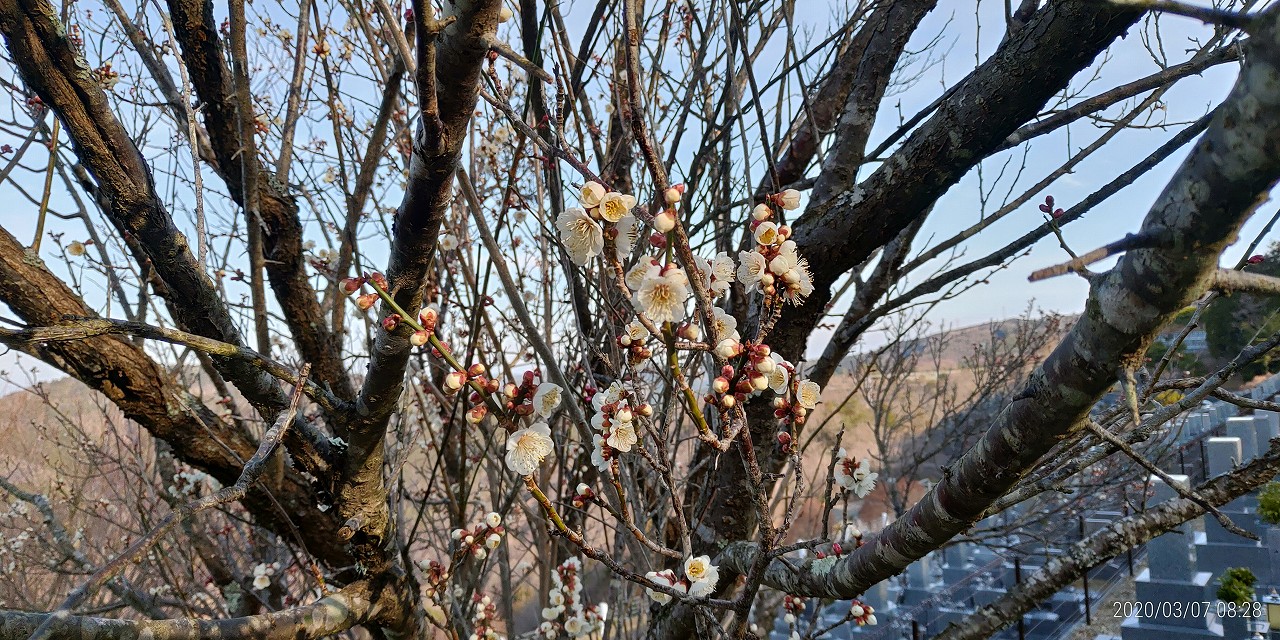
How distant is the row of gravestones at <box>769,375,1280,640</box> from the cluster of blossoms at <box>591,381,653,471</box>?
6.62ft

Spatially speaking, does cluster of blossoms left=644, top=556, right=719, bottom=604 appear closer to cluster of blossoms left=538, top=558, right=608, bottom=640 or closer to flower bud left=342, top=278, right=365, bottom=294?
flower bud left=342, top=278, right=365, bottom=294

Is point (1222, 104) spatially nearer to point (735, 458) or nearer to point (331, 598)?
point (735, 458)

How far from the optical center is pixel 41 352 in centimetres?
142

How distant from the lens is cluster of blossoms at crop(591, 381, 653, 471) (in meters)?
0.90

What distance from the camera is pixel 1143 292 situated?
62cm

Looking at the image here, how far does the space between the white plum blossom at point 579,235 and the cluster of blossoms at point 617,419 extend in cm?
23

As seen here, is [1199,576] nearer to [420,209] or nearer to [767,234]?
[767,234]

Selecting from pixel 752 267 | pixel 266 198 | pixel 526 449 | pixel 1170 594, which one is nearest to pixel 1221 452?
pixel 1170 594

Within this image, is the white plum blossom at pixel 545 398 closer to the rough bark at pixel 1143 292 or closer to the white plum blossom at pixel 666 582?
the white plum blossom at pixel 666 582

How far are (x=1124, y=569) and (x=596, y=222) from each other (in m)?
7.48

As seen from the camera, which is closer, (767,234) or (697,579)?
(767,234)

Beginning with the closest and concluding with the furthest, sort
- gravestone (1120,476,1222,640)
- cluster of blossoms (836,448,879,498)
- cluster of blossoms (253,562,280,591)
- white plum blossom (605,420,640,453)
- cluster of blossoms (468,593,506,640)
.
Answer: white plum blossom (605,420,640,453), cluster of blossoms (836,448,879,498), cluster of blossoms (468,593,506,640), cluster of blossoms (253,562,280,591), gravestone (1120,476,1222,640)

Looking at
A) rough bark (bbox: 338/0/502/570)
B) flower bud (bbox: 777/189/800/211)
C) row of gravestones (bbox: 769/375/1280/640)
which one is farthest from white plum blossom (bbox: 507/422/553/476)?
row of gravestones (bbox: 769/375/1280/640)

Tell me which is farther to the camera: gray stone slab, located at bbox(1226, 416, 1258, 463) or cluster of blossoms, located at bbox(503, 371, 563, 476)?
gray stone slab, located at bbox(1226, 416, 1258, 463)
